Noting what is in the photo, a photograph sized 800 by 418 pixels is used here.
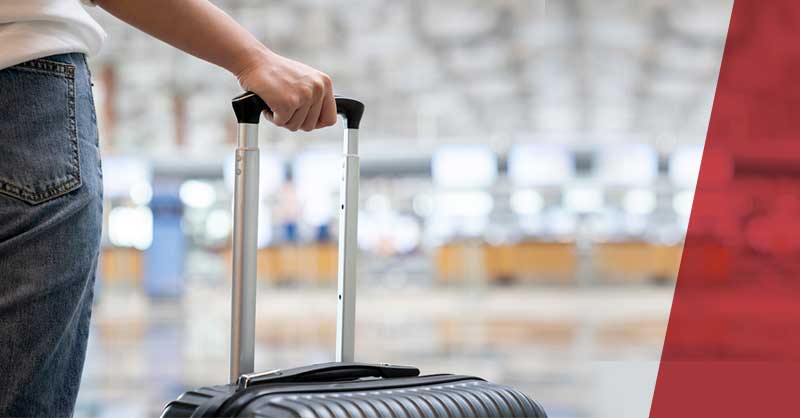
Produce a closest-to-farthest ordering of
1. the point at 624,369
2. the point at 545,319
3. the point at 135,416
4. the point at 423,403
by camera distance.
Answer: the point at 423,403 → the point at 135,416 → the point at 624,369 → the point at 545,319

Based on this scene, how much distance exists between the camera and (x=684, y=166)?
11227 mm

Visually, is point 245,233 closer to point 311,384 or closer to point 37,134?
point 311,384

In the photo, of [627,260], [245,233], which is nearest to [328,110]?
[245,233]

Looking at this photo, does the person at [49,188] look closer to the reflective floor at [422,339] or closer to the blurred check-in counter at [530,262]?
the reflective floor at [422,339]

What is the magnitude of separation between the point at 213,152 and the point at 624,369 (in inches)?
371

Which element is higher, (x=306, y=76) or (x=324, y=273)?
(x=306, y=76)

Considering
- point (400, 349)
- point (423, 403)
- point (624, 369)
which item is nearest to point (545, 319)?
point (400, 349)

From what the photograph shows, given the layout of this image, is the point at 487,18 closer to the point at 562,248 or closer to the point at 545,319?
the point at 545,319

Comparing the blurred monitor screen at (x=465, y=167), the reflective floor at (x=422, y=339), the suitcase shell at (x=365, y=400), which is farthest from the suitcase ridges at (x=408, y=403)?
the blurred monitor screen at (x=465, y=167)

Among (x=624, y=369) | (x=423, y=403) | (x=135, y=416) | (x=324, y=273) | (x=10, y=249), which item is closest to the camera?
(x=10, y=249)

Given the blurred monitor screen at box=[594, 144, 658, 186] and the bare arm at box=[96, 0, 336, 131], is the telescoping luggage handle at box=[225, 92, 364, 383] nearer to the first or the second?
the bare arm at box=[96, 0, 336, 131]

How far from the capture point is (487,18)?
334 inches

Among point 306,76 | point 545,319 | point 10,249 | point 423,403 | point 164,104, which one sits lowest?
point 545,319

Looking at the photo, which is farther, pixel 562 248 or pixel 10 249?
pixel 562 248
